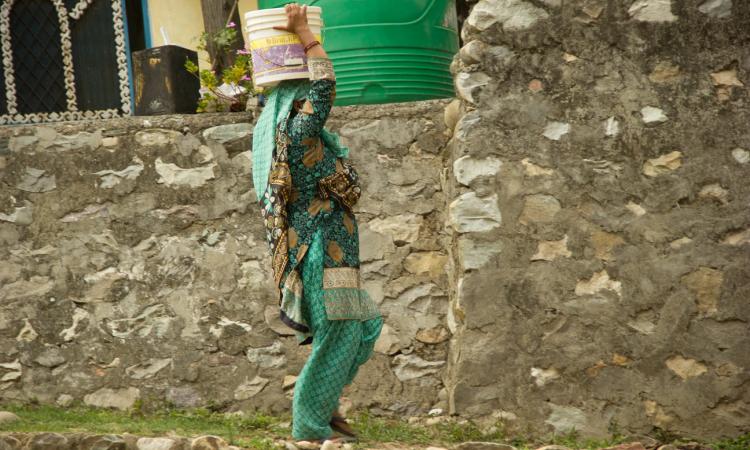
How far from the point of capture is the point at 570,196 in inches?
212

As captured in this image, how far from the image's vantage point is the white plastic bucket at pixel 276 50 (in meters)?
4.83

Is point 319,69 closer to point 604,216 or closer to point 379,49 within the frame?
point 604,216

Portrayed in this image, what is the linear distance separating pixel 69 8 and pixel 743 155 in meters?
4.89

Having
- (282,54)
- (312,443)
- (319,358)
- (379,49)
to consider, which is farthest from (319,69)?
(379,49)

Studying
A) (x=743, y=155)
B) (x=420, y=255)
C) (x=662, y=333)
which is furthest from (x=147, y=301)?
(x=743, y=155)

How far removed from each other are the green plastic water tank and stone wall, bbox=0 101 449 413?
0.30 m

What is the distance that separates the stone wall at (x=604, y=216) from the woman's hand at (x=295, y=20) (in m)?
0.98

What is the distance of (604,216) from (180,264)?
222cm

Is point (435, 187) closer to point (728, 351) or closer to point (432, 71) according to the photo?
point (432, 71)

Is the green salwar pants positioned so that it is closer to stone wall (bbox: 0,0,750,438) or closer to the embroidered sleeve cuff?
the embroidered sleeve cuff

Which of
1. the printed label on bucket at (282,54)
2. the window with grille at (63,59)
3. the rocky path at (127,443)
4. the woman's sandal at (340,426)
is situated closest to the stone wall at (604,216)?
the rocky path at (127,443)

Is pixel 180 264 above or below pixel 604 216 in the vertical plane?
below

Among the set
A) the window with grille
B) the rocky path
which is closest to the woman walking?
the rocky path

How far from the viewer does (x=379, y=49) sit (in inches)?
255
